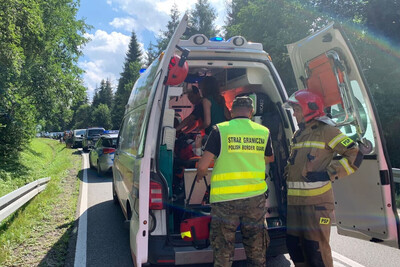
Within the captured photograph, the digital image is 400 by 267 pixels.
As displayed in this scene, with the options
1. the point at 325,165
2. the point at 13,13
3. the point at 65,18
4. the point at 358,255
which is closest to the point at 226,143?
the point at 325,165

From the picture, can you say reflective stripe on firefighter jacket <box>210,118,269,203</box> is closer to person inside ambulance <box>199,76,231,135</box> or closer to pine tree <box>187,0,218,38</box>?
person inside ambulance <box>199,76,231,135</box>

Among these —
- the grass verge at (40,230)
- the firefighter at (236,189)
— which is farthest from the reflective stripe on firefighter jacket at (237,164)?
the grass verge at (40,230)

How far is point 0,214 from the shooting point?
467 cm

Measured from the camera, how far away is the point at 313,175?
116 inches

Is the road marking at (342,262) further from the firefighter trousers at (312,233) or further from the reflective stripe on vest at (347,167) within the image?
→ the reflective stripe on vest at (347,167)

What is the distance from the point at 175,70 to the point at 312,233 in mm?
1961

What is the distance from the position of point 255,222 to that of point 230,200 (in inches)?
11.9

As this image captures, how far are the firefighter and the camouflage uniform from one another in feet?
1.21

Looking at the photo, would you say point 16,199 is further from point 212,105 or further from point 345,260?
point 345,260

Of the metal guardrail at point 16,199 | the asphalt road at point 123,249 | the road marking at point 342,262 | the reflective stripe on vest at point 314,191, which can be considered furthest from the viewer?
the metal guardrail at point 16,199

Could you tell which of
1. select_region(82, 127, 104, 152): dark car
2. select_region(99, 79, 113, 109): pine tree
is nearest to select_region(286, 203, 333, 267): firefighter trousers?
select_region(82, 127, 104, 152): dark car

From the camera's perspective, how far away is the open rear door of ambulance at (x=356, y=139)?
9.78ft

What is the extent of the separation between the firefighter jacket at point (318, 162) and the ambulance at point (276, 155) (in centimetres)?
26

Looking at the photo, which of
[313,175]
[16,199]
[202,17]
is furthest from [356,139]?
[202,17]
